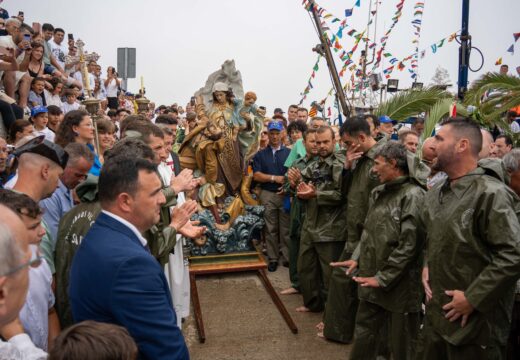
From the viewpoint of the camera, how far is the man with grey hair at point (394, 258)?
141 inches

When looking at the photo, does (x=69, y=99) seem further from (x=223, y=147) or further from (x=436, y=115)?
(x=436, y=115)

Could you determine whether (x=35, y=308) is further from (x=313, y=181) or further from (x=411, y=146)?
(x=411, y=146)

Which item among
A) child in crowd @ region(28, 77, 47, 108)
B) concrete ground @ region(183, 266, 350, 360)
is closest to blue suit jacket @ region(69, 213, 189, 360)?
concrete ground @ region(183, 266, 350, 360)

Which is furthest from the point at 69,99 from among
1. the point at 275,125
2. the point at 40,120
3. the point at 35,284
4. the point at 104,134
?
the point at 35,284

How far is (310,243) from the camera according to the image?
17.7 ft

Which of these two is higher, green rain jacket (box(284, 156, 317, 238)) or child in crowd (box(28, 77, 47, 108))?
child in crowd (box(28, 77, 47, 108))

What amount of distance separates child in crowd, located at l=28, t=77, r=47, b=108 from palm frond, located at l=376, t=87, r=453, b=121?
19.9 ft

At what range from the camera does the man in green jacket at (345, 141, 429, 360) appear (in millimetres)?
3576

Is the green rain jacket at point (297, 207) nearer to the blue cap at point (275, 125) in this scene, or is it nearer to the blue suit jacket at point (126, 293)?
the blue cap at point (275, 125)

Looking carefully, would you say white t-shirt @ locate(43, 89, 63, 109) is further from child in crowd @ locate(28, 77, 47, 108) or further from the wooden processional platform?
the wooden processional platform

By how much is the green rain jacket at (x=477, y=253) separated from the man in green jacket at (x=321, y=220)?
6.90 ft

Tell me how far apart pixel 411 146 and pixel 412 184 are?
188 centimetres

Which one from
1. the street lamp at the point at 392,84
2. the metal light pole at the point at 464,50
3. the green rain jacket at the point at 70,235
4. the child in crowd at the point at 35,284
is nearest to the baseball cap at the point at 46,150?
the green rain jacket at the point at 70,235

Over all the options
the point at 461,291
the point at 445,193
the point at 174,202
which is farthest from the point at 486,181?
the point at 174,202
